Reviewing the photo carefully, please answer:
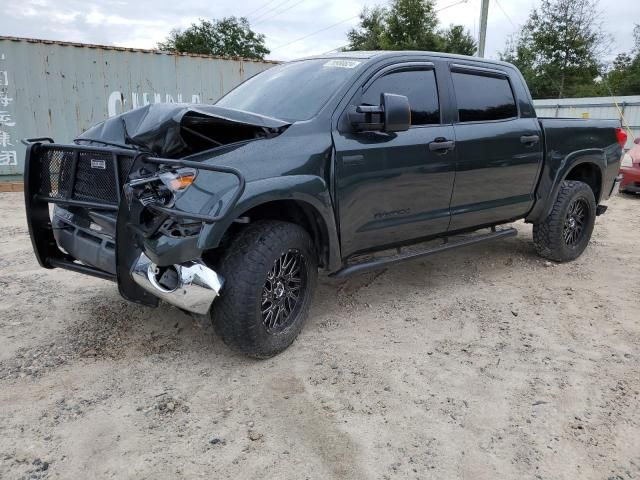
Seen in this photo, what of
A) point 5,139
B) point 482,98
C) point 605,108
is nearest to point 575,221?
point 482,98

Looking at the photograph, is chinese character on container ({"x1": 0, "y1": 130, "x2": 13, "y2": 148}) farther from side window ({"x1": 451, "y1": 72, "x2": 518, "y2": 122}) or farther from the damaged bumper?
side window ({"x1": 451, "y1": 72, "x2": 518, "y2": 122})

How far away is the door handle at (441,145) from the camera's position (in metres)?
Result: 3.75

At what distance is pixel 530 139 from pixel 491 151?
1.83 ft

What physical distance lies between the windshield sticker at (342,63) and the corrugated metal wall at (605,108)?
12675 millimetres

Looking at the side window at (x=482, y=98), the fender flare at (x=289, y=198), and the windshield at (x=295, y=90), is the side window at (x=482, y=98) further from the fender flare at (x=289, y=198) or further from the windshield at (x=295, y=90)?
the fender flare at (x=289, y=198)

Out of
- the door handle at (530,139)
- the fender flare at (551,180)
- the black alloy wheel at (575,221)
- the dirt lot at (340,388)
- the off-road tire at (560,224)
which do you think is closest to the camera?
the dirt lot at (340,388)

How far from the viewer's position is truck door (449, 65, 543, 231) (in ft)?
13.3

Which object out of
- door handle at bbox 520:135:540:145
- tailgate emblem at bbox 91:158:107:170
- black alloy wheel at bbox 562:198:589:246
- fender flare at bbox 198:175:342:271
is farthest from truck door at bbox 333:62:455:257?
black alloy wheel at bbox 562:198:589:246

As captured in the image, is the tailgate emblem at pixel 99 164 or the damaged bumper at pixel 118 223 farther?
the tailgate emblem at pixel 99 164

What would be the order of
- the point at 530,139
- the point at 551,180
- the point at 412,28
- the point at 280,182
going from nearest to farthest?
the point at 280,182 < the point at 530,139 < the point at 551,180 < the point at 412,28

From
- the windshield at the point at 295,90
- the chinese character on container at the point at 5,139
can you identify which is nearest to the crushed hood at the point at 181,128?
the windshield at the point at 295,90

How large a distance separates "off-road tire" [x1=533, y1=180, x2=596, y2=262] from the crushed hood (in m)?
3.11

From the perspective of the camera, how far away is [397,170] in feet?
11.6

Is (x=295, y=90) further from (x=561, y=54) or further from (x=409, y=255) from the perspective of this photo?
(x=561, y=54)
